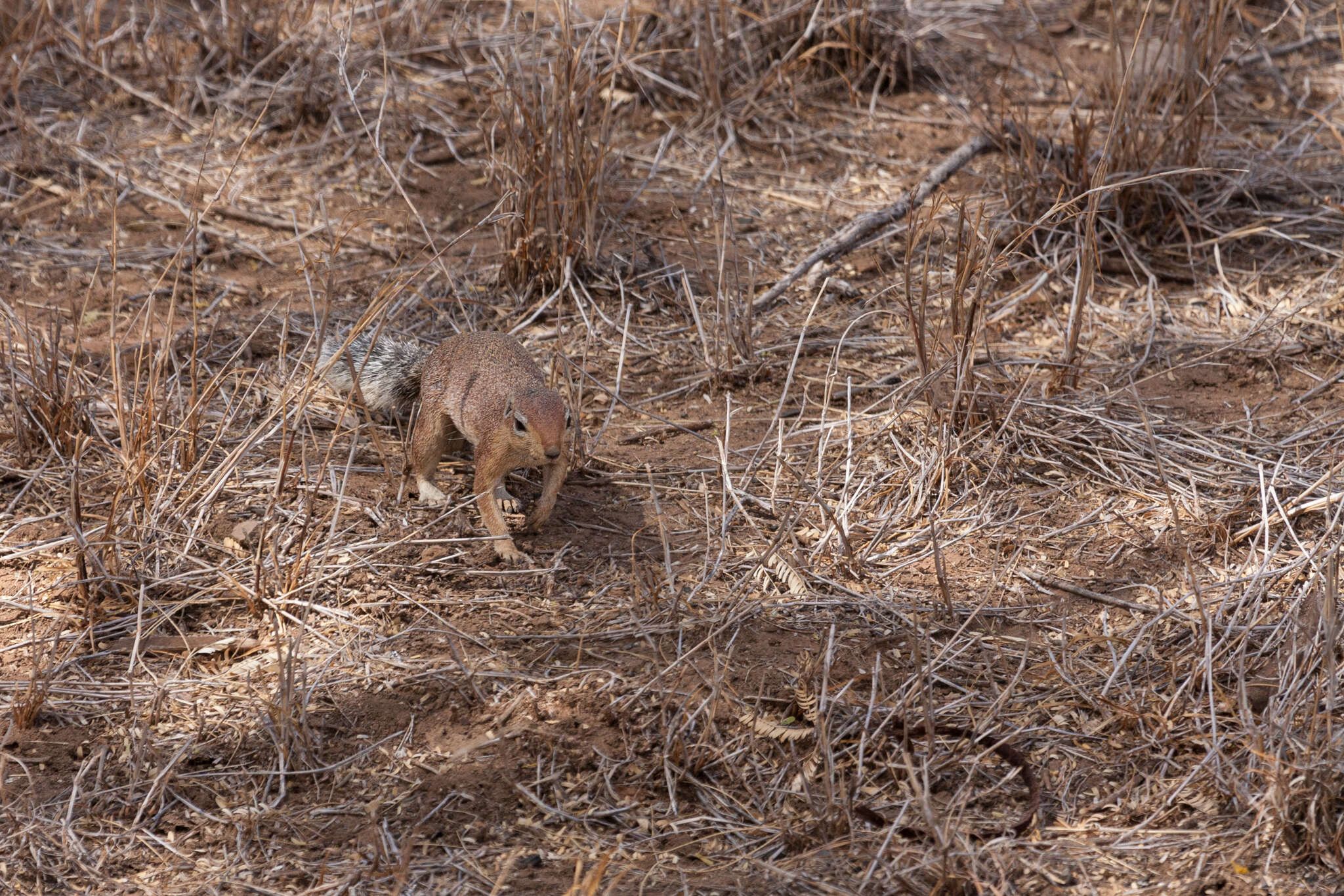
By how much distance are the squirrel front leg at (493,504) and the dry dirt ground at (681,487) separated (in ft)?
0.31

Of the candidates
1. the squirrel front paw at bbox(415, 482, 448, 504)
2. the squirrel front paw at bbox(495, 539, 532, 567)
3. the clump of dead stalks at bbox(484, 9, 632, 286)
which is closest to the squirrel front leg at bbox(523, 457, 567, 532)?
the squirrel front paw at bbox(495, 539, 532, 567)

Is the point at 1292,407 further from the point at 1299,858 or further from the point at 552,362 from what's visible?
the point at 552,362

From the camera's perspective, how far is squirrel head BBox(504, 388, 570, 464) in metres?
3.46

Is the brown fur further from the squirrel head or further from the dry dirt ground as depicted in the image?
the dry dirt ground

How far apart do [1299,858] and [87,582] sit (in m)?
3.13

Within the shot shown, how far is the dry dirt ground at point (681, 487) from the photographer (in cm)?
279

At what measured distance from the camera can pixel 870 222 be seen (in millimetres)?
5344

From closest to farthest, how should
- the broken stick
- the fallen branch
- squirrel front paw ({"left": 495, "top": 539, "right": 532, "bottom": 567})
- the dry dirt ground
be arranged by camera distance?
the dry dirt ground
the fallen branch
squirrel front paw ({"left": 495, "top": 539, "right": 532, "bottom": 567})
the broken stick

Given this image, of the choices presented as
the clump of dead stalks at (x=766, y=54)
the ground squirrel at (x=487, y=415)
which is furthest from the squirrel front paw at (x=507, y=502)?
the clump of dead stalks at (x=766, y=54)

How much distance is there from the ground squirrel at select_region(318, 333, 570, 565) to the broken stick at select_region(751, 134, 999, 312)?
134cm

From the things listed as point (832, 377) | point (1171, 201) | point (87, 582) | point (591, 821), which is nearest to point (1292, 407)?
point (1171, 201)

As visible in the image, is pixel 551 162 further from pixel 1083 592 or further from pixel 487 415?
pixel 1083 592

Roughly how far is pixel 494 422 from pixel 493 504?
0.26 metres

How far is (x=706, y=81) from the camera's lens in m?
6.11
